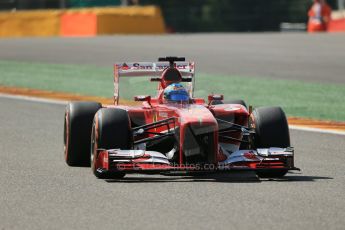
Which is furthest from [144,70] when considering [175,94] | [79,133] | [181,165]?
[181,165]

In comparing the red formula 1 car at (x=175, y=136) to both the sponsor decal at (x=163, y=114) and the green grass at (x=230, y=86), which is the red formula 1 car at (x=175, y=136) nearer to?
the sponsor decal at (x=163, y=114)

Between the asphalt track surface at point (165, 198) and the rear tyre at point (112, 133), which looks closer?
the asphalt track surface at point (165, 198)

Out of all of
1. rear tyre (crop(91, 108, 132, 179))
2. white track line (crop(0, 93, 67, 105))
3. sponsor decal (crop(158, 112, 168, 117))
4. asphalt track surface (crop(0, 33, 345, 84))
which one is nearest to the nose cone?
sponsor decal (crop(158, 112, 168, 117))

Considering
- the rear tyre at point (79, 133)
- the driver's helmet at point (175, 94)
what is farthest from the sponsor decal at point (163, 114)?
the rear tyre at point (79, 133)

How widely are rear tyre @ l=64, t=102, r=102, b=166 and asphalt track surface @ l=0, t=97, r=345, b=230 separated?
0.18 meters

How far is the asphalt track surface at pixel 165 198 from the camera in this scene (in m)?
8.99

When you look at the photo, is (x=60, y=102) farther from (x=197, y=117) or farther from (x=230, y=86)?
(x=197, y=117)

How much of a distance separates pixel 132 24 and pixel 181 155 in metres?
34.5

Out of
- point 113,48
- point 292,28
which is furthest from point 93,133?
point 292,28

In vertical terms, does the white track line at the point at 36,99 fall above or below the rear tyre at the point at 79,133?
below

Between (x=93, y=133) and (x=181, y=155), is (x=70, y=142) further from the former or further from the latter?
(x=181, y=155)

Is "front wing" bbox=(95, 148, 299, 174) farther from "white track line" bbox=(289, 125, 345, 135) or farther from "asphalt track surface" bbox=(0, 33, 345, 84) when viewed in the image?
"asphalt track surface" bbox=(0, 33, 345, 84)

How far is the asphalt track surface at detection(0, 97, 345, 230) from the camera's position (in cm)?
899

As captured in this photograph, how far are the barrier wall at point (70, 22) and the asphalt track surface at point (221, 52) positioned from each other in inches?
90.2
